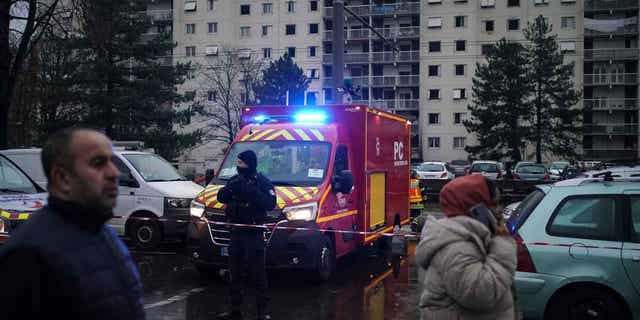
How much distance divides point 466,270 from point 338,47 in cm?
1313

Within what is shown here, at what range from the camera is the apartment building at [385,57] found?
6531 centimetres

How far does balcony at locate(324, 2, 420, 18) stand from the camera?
65188 millimetres

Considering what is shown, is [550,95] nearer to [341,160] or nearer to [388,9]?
[388,9]

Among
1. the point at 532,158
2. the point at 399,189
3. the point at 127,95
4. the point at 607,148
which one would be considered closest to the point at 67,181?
the point at 399,189

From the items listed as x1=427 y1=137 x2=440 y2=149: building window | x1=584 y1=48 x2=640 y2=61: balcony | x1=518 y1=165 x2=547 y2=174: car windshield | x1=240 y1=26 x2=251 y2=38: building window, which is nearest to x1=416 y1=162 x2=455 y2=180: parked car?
x1=518 y1=165 x2=547 y2=174: car windshield

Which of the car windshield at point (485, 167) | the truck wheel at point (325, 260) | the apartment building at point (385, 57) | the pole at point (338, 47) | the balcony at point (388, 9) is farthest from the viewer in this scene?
the apartment building at point (385, 57)

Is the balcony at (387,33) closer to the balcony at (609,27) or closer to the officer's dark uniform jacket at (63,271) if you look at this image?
the balcony at (609,27)

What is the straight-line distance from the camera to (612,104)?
62.0 metres

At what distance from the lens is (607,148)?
6275 centimetres

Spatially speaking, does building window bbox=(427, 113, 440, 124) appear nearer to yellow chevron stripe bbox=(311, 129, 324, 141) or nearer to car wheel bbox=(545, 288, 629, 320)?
yellow chevron stripe bbox=(311, 129, 324, 141)

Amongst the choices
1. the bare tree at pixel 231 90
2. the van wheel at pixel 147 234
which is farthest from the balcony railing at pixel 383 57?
the van wheel at pixel 147 234

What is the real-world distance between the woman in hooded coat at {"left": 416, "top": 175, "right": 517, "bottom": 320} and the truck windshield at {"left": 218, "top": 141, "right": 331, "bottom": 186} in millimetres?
6344

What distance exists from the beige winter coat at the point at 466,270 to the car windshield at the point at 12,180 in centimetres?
740

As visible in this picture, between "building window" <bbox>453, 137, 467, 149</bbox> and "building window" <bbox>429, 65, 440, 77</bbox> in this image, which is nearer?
"building window" <bbox>453, 137, 467, 149</bbox>
